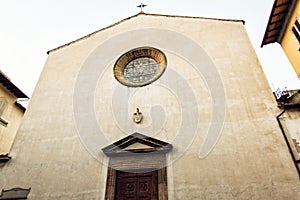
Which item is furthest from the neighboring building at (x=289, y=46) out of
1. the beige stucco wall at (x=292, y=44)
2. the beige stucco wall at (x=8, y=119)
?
the beige stucco wall at (x=8, y=119)

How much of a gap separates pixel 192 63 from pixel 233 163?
3629 millimetres

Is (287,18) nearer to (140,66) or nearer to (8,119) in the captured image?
(140,66)

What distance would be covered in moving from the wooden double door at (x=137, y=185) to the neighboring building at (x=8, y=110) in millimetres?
6088

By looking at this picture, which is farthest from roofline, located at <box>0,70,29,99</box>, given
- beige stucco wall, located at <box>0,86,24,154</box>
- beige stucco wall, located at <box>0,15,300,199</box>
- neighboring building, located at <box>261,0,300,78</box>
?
neighboring building, located at <box>261,0,300,78</box>

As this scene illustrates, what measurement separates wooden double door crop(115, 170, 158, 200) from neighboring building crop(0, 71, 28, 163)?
6.09m

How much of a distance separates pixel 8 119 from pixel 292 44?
11.5m

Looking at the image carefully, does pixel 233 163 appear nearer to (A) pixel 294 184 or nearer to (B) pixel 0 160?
(A) pixel 294 184

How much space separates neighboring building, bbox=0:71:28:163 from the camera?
9.55 m

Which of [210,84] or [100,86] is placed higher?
[100,86]

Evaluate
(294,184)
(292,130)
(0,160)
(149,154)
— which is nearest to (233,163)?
(294,184)

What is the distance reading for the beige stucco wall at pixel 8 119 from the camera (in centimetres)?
958

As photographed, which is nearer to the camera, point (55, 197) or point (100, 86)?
point (55, 197)

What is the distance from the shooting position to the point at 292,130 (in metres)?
5.81

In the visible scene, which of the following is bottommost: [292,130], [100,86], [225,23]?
[292,130]
